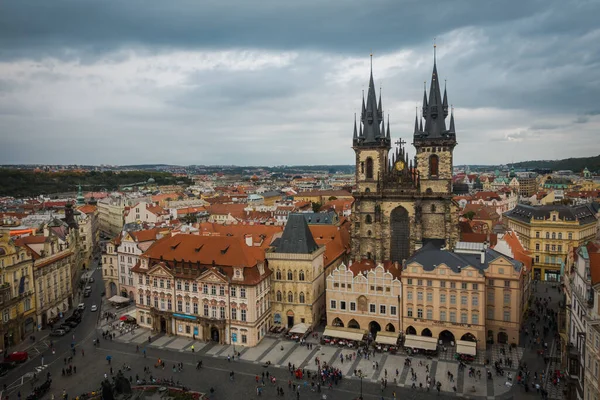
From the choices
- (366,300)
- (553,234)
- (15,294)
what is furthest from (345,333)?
(553,234)

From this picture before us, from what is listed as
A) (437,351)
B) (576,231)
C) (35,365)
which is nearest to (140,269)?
(35,365)

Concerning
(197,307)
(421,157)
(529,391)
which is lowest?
(529,391)

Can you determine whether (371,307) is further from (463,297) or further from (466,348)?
(466,348)

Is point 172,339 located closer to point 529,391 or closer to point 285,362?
point 285,362

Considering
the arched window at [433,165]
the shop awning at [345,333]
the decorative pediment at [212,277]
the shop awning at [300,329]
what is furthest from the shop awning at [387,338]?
the arched window at [433,165]

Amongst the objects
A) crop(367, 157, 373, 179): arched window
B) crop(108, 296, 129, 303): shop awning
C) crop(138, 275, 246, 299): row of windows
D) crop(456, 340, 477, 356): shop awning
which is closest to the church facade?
crop(367, 157, 373, 179): arched window
